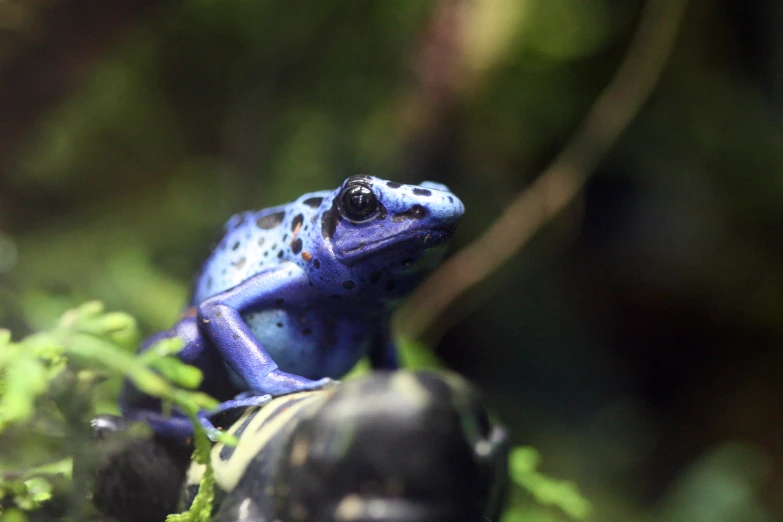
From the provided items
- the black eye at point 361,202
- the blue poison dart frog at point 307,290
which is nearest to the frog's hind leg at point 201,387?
the blue poison dart frog at point 307,290

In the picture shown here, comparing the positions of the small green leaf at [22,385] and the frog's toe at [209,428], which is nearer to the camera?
the small green leaf at [22,385]

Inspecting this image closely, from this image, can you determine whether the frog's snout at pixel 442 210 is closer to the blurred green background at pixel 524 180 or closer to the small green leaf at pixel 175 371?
the small green leaf at pixel 175 371

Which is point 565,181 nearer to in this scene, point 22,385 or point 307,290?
point 307,290

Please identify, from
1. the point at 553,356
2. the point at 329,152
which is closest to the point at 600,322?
the point at 553,356

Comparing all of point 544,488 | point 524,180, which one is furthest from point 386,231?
point 524,180

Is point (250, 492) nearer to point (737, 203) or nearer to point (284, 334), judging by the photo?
point (284, 334)

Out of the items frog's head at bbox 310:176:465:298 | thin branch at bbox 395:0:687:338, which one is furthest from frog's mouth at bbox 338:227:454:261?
thin branch at bbox 395:0:687:338

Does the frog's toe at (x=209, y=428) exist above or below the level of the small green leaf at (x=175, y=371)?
below
